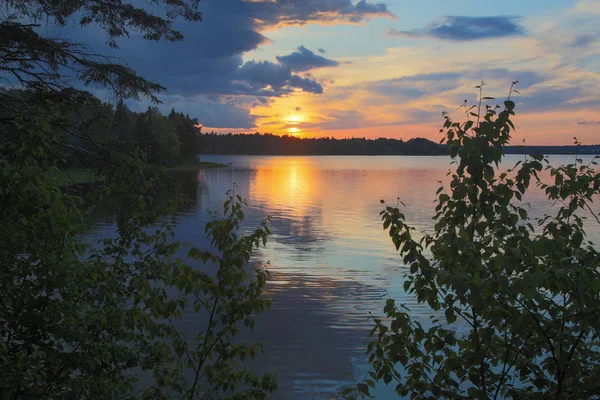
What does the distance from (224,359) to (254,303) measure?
731 mm

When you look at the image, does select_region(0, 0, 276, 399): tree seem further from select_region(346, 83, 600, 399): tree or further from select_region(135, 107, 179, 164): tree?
select_region(135, 107, 179, 164): tree

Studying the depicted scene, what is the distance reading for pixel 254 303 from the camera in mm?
5027

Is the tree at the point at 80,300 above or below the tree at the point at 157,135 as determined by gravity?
below

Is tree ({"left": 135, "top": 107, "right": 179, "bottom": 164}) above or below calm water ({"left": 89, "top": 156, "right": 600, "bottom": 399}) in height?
above

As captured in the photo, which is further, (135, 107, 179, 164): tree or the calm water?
(135, 107, 179, 164): tree

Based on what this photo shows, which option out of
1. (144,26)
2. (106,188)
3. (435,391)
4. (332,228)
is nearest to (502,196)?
(435,391)

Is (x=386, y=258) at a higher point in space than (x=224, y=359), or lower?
lower

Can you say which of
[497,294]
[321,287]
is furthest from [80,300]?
[321,287]

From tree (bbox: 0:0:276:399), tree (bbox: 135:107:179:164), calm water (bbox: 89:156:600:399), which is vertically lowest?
calm water (bbox: 89:156:600:399)

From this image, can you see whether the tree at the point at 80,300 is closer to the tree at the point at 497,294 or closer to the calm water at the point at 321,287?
the calm water at the point at 321,287

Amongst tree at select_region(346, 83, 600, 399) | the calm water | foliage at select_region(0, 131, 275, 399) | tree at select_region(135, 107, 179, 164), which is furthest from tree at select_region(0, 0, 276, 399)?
tree at select_region(135, 107, 179, 164)

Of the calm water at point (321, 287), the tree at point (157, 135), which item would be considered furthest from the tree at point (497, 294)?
the tree at point (157, 135)

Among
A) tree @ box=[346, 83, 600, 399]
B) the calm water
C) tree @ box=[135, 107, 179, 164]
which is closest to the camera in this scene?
tree @ box=[346, 83, 600, 399]

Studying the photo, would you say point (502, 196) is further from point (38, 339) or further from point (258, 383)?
point (38, 339)
